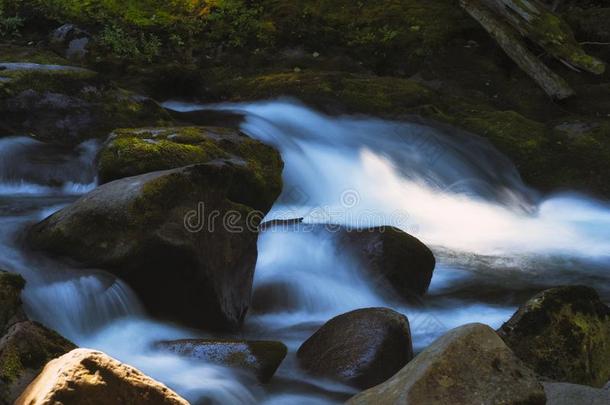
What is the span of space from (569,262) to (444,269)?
1483mm

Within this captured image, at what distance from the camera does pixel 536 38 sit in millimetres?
10070

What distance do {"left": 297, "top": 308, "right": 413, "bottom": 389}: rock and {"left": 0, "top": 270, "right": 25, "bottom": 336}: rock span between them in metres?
1.87

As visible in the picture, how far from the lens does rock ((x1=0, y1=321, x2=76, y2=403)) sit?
9.75ft

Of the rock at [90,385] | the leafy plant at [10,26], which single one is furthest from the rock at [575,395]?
the leafy plant at [10,26]

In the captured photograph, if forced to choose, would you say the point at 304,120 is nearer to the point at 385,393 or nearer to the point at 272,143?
the point at 272,143

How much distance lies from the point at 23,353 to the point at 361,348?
2.20m

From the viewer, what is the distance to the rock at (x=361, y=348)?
4438 mm

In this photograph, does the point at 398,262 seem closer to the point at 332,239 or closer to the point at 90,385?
the point at 332,239

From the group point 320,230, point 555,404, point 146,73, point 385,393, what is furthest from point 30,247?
point 146,73

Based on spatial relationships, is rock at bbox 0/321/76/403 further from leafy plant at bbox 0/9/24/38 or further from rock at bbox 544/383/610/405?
leafy plant at bbox 0/9/24/38

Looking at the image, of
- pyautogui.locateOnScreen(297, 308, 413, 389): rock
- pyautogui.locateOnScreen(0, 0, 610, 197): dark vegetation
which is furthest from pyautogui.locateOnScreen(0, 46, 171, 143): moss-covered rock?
pyautogui.locateOnScreen(297, 308, 413, 389): rock

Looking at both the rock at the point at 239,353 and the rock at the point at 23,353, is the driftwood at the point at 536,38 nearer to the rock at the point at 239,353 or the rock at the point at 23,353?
the rock at the point at 239,353

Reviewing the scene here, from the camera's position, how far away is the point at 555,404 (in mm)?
3463

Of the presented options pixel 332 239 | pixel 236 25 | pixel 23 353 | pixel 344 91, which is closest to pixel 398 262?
pixel 332 239
